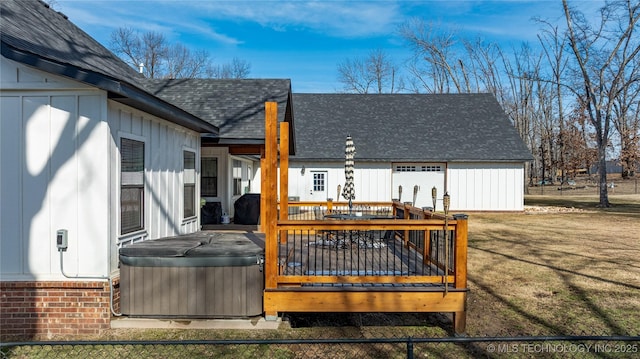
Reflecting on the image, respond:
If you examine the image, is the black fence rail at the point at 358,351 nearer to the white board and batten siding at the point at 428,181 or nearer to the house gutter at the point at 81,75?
the house gutter at the point at 81,75

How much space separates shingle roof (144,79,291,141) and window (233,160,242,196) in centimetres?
268

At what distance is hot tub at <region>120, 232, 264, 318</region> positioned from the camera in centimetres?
517

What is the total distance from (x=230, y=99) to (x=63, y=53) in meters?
4.50

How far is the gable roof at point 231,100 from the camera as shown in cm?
883

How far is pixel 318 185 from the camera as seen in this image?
66.9 feet

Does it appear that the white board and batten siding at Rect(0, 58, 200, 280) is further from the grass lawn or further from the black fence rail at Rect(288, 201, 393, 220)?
the black fence rail at Rect(288, 201, 393, 220)

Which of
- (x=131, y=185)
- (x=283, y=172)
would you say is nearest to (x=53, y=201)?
(x=131, y=185)

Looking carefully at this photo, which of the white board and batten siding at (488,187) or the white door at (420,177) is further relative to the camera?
the white door at (420,177)

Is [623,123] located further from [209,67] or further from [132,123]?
[132,123]

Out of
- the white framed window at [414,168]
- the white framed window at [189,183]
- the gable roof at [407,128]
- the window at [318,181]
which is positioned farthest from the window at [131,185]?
the white framed window at [414,168]

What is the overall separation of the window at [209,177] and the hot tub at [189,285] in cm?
635

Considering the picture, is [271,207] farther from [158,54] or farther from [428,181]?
[158,54]

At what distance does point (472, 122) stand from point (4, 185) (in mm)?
21287

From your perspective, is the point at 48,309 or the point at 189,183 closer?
the point at 48,309
